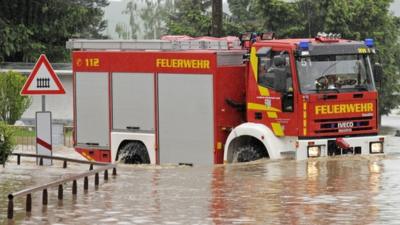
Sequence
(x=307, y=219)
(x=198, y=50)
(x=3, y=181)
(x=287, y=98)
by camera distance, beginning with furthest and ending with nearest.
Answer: (x=198, y=50)
(x=287, y=98)
(x=3, y=181)
(x=307, y=219)

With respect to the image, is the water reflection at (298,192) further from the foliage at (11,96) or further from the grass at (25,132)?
the foliage at (11,96)

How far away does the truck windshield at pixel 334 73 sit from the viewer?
65.4 ft

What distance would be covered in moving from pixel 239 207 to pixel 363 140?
23.6 ft

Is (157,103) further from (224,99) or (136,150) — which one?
(224,99)

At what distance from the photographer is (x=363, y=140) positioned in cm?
2041

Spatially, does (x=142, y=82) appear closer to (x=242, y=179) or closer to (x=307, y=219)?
(x=242, y=179)

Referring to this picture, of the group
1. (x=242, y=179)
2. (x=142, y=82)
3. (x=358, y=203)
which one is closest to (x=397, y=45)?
(x=142, y=82)

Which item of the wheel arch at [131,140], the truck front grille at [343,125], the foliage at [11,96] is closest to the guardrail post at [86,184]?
the truck front grille at [343,125]

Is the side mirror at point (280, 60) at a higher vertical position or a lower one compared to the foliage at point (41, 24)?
lower

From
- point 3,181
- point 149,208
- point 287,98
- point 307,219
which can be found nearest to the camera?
point 307,219

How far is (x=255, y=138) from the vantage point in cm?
2073

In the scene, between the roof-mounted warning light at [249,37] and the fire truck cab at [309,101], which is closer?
the fire truck cab at [309,101]

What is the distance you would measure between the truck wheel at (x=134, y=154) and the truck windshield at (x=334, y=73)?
4.26 meters

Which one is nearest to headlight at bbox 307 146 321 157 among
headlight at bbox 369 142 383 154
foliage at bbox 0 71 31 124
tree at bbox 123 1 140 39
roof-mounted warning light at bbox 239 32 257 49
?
headlight at bbox 369 142 383 154
